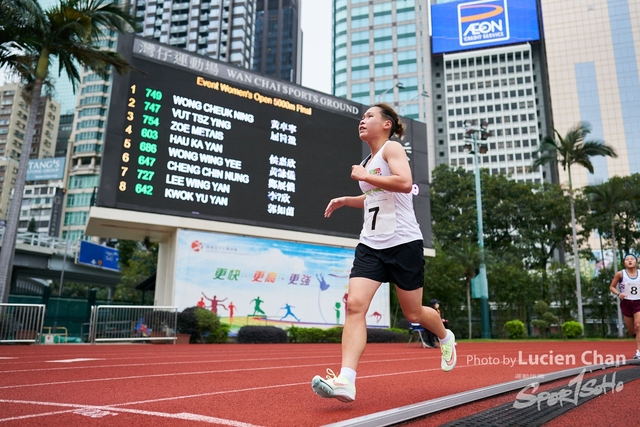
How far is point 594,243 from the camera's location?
6931cm

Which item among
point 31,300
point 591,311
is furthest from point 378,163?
point 591,311

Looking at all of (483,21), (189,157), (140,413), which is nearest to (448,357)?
(140,413)

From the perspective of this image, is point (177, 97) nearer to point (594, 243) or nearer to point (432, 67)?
point (594, 243)

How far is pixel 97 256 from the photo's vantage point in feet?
131

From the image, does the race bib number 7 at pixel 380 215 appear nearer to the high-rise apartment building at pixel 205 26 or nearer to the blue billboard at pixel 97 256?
the blue billboard at pixel 97 256

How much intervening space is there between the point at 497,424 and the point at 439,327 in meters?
1.19

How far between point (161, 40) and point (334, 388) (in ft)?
302

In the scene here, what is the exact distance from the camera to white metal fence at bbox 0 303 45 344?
12.2m

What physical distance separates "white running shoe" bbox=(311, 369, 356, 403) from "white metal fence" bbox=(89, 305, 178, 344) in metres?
12.3

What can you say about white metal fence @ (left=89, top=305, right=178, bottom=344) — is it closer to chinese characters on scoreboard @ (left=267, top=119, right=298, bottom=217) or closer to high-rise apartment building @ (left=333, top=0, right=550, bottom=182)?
chinese characters on scoreboard @ (left=267, top=119, right=298, bottom=217)

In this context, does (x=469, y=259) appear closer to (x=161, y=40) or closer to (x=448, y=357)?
(x=448, y=357)

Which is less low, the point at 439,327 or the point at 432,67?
the point at 432,67

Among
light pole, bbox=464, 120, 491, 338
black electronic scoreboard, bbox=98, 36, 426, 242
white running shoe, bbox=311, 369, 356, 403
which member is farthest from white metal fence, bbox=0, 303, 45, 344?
light pole, bbox=464, 120, 491, 338

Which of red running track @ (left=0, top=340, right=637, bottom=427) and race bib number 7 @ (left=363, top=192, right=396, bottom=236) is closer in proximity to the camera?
red running track @ (left=0, top=340, right=637, bottom=427)
